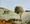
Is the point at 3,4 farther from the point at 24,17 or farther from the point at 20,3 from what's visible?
the point at 24,17

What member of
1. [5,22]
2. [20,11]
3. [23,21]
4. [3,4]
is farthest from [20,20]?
[3,4]

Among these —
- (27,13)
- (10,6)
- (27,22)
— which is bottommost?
(27,22)

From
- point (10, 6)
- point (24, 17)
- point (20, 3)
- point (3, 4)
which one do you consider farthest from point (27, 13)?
point (3, 4)

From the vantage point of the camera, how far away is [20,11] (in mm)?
1164

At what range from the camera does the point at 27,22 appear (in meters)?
1.16

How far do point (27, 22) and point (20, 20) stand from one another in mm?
132

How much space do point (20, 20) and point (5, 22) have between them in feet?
0.89

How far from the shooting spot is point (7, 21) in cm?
115

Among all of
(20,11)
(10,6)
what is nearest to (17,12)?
(20,11)

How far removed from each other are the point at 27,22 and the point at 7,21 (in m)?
0.36

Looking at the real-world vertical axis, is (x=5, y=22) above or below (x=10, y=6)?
below

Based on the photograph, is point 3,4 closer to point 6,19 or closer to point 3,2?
point 3,2

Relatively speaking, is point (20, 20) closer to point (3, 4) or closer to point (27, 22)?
point (27, 22)

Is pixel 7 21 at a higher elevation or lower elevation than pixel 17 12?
lower
